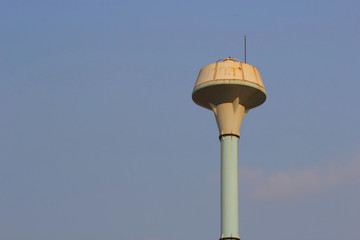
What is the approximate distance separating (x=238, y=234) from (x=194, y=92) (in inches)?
472

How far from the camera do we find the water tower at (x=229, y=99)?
50.4 m

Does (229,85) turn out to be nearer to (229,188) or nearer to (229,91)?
(229,91)

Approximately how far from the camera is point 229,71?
51938 mm

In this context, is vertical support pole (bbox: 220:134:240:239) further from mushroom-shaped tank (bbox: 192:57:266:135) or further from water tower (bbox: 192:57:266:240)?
mushroom-shaped tank (bbox: 192:57:266:135)

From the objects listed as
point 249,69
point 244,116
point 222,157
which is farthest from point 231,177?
point 249,69

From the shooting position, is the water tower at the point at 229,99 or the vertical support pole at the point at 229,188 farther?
the water tower at the point at 229,99

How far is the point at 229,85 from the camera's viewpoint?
2019 inches

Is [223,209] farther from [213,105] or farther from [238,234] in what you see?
[213,105]

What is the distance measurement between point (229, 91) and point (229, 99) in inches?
28.5

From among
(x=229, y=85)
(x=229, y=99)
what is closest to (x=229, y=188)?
(x=229, y=99)

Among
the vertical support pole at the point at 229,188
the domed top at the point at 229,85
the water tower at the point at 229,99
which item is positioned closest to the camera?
the vertical support pole at the point at 229,188

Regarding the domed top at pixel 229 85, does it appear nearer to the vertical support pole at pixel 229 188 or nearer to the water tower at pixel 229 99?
the water tower at pixel 229 99

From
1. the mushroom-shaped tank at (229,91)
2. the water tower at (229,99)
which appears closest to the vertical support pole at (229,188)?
the water tower at (229,99)

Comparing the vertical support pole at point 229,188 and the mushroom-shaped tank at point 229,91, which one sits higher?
the mushroom-shaped tank at point 229,91
